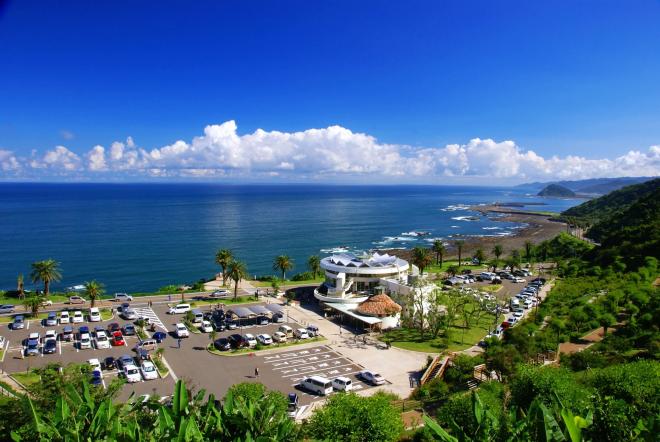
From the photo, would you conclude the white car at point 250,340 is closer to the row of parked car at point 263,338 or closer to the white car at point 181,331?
the row of parked car at point 263,338

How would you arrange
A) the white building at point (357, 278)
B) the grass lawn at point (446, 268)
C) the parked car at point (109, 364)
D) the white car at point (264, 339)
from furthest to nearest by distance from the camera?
the grass lawn at point (446, 268)
the white building at point (357, 278)
the white car at point (264, 339)
the parked car at point (109, 364)

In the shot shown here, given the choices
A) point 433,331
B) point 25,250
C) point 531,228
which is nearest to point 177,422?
point 433,331

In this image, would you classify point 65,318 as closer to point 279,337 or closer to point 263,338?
point 263,338

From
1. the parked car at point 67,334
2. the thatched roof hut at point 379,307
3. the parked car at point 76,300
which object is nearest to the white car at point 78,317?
the parked car at point 67,334

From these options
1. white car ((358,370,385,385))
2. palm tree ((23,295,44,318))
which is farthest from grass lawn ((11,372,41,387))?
white car ((358,370,385,385))

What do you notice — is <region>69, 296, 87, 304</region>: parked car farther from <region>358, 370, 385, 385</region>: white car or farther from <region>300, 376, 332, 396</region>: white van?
<region>358, 370, 385, 385</region>: white car

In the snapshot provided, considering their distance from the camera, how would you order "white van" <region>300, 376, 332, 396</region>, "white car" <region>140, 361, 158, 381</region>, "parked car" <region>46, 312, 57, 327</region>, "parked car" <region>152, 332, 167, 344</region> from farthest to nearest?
"parked car" <region>46, 312, 57, 327</region>
"parked car" <region>152, 332, 167, 344</region>
"white car" <region>140, 361, 158, 381</region>
"white van" <region>300, 376, 332, 396</region>
